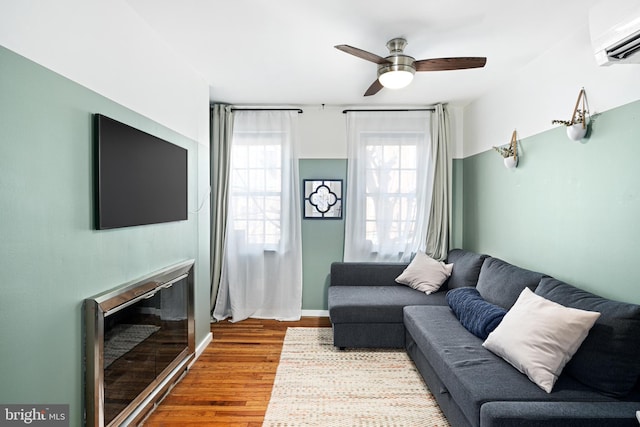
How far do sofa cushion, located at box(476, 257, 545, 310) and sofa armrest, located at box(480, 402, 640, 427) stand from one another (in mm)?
1018

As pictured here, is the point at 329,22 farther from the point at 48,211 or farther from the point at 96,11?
the point at 48,211

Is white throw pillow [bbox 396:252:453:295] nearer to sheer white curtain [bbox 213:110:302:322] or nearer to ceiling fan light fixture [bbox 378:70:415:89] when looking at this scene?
sheer white curtain [bbox 213:110:302:322]

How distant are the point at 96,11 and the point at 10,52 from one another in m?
0.72

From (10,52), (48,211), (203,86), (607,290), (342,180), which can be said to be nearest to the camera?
(10,52)

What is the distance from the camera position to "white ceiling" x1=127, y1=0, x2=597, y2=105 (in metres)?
2.27

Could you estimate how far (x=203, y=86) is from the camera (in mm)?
3619

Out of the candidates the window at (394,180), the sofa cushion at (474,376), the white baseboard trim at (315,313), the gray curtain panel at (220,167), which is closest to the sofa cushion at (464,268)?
the window at (394,180)

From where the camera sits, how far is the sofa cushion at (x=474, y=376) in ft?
6.09

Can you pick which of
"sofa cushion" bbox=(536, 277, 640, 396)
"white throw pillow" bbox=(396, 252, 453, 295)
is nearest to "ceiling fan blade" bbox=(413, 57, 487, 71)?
"sofa cushion" bbox=(536, 277, 640, 396)

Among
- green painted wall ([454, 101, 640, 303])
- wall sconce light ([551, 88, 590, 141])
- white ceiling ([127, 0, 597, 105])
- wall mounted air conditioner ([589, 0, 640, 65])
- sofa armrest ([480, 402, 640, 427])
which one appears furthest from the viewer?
wall sconce light ([551, 88, 590, 141])

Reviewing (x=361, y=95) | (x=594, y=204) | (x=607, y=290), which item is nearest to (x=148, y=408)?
(x=607, y=290)

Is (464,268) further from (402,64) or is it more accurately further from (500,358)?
(402,64)

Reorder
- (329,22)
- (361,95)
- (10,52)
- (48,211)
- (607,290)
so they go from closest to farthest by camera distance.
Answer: (10,52)
(48,211)
(607,290)
(329,22)
(361,95)

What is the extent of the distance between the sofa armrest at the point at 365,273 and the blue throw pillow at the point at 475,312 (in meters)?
1.01
